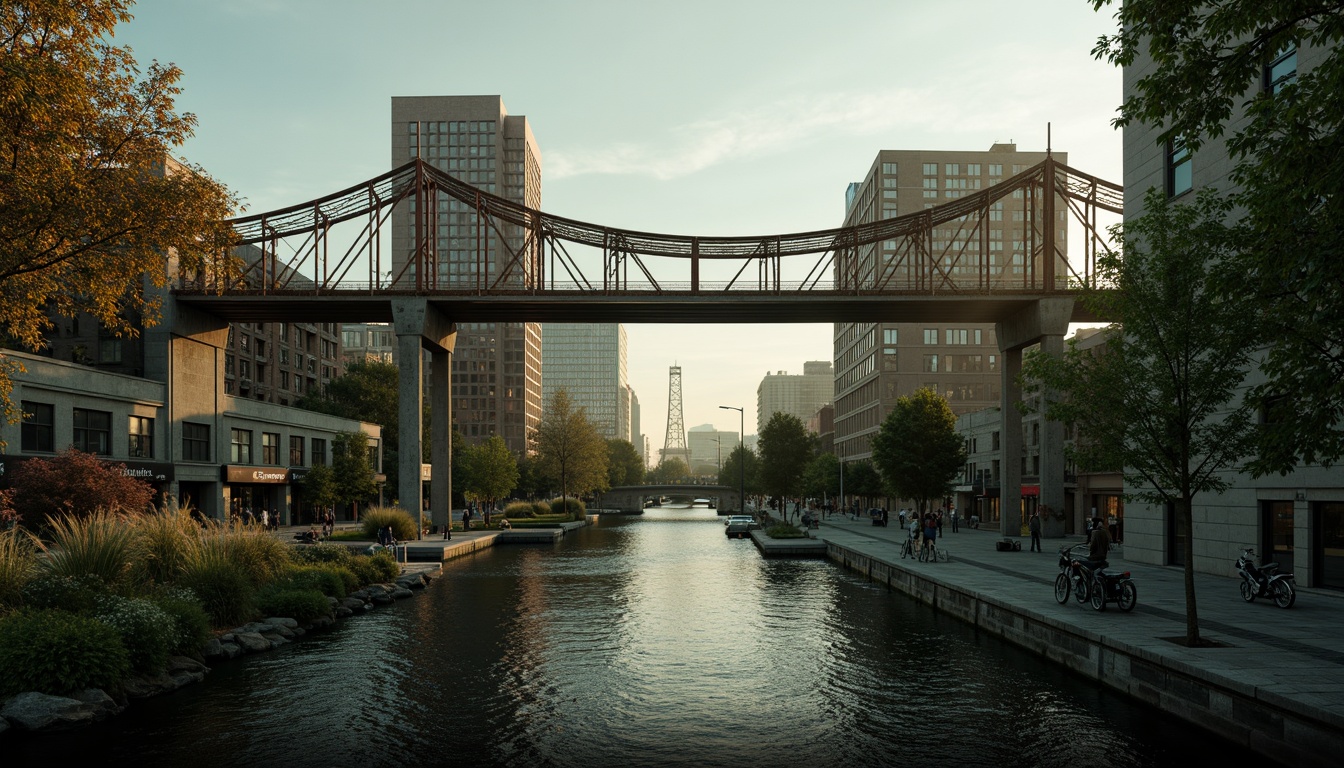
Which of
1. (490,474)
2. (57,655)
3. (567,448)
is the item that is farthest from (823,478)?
(57,655)

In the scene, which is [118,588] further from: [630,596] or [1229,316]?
[1229,316]

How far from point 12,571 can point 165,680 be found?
12.9 ft

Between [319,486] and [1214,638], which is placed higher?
[1214,638]

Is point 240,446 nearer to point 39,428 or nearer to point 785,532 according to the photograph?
point 39,428

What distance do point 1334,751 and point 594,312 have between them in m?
46.3

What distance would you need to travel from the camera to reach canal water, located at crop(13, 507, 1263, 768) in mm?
12805

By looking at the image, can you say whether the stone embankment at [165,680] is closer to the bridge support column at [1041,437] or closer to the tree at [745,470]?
the bridge support column at [1041,437]

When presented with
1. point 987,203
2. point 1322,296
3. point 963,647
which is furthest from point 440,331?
point 1322,296

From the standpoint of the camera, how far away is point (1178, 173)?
102 feet

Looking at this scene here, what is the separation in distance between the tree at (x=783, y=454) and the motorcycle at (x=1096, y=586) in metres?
70.4

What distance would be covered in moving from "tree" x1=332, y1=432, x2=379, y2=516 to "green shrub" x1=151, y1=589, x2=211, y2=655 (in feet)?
133

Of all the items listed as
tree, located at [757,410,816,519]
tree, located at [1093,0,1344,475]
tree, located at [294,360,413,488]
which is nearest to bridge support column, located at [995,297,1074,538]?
tree, located at [1093,0,1344,475]

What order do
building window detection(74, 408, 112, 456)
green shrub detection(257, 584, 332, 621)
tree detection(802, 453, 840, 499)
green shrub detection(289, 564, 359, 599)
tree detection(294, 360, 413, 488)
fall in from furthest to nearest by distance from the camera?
tree detection(802, 453, 840, 499) < tree detection(294, 360, 413, 488) < building window detection(74, 408, 112, 456) < green shrub detection(289, 564, 359, 599) < green shrub detection(257, 584, 332, 621)

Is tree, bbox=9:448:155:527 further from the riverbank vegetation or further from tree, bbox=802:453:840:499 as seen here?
tree, bbox=802:453:840:499
